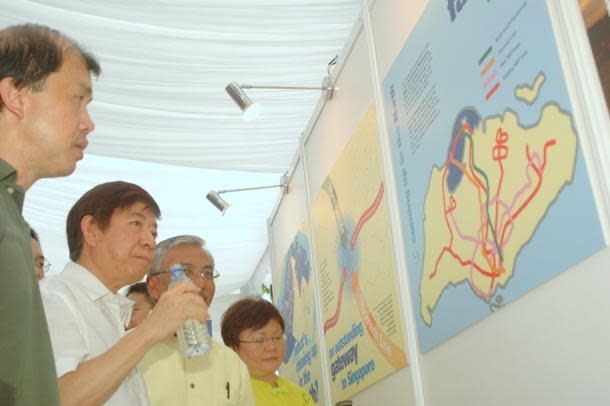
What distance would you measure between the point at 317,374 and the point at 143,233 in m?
2.02

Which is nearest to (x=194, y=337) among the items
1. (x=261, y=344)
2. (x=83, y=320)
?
(x=83, y=320)

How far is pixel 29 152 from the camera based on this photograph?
3.49ft

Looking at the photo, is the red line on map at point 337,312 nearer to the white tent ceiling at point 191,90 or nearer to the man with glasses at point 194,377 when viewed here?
the man with glasses at point 194,377

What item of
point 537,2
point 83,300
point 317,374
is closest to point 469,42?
point 537,2

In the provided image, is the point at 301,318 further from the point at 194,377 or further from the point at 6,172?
the point at 6,172

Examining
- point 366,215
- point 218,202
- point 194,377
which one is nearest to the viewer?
point 194,377

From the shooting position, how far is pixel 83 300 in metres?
1.53

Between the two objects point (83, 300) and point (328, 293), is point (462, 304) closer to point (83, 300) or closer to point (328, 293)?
point (83, 300)

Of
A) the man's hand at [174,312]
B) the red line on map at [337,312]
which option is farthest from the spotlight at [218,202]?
the man's hand at [174,312]

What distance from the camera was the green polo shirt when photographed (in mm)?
818

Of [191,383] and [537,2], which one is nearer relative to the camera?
[537,2]

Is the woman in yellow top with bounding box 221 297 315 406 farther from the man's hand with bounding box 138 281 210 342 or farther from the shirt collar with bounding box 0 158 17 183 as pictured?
the shirt collar with bounding box 0 158 17 183

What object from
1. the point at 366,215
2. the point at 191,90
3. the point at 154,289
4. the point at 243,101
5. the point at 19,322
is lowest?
the point at 19,322

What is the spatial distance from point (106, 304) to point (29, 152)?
2.09 feet
